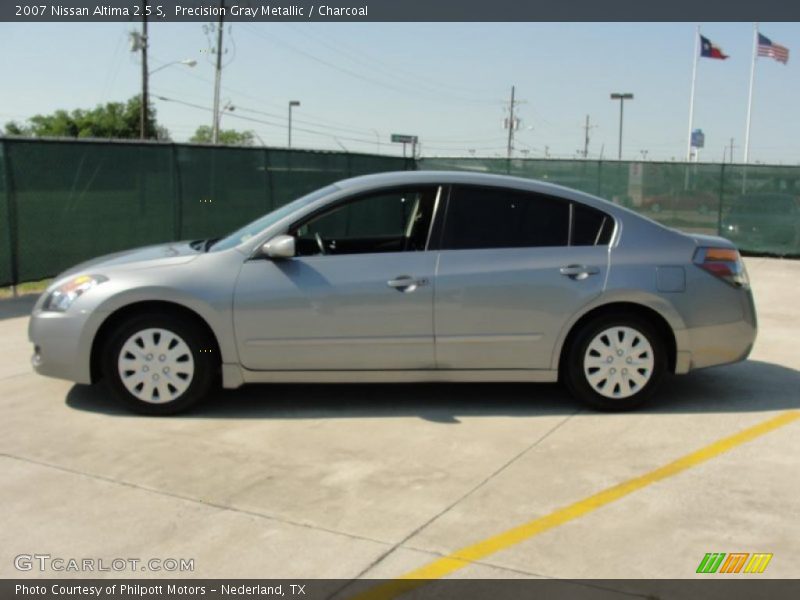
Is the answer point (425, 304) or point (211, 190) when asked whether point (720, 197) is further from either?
point (425, 304)

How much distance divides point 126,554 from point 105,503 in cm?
61

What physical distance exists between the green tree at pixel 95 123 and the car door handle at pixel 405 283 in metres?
64.3

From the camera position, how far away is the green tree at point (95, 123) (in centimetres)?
7172

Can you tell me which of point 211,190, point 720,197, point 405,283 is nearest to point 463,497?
point 405,283

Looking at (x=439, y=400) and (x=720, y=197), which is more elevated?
(x=720, y=197)

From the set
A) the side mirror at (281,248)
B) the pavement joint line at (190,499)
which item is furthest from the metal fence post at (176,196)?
the pavement joint line at (190,499)

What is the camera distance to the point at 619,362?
567cm

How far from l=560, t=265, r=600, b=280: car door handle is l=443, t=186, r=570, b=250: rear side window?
0.64ft

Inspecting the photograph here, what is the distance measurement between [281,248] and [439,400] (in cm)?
159

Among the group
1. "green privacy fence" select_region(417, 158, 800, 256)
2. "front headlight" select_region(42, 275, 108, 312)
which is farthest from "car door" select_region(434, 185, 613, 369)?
"green privacy fence" select_region(417, 158, 800, 256)

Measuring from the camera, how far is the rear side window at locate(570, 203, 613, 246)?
574 cm

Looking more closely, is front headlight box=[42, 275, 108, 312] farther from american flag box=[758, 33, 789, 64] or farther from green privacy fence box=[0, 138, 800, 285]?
american flag box=[758, 33, 789, 64]
